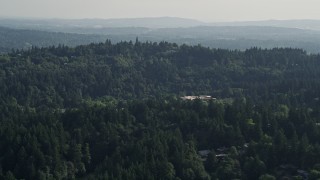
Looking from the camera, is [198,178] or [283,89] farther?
[283,89]

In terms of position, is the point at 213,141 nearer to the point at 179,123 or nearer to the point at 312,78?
the point at 179,123

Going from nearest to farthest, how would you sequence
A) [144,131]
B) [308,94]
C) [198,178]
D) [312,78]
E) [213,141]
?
[198,178], [213,141], [144,131], [308,94], [312,78]

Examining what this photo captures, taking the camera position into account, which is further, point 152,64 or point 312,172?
point 152,64

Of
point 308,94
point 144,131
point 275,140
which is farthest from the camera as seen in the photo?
point 308,94

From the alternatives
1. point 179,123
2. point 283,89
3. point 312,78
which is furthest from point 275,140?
point 312,78

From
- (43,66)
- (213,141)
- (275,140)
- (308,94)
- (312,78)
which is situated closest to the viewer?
(275,140)

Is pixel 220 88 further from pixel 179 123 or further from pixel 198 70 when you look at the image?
pixel 179 123

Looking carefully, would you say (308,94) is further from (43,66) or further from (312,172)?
(43,66)

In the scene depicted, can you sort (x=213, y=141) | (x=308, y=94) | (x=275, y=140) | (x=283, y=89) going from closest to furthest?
(x=275, y=140) < (x=213, y=141) < (x=308, y=94) < (x=283, y=89)

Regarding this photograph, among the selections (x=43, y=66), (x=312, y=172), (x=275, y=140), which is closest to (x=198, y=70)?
(x=43, y=66)
